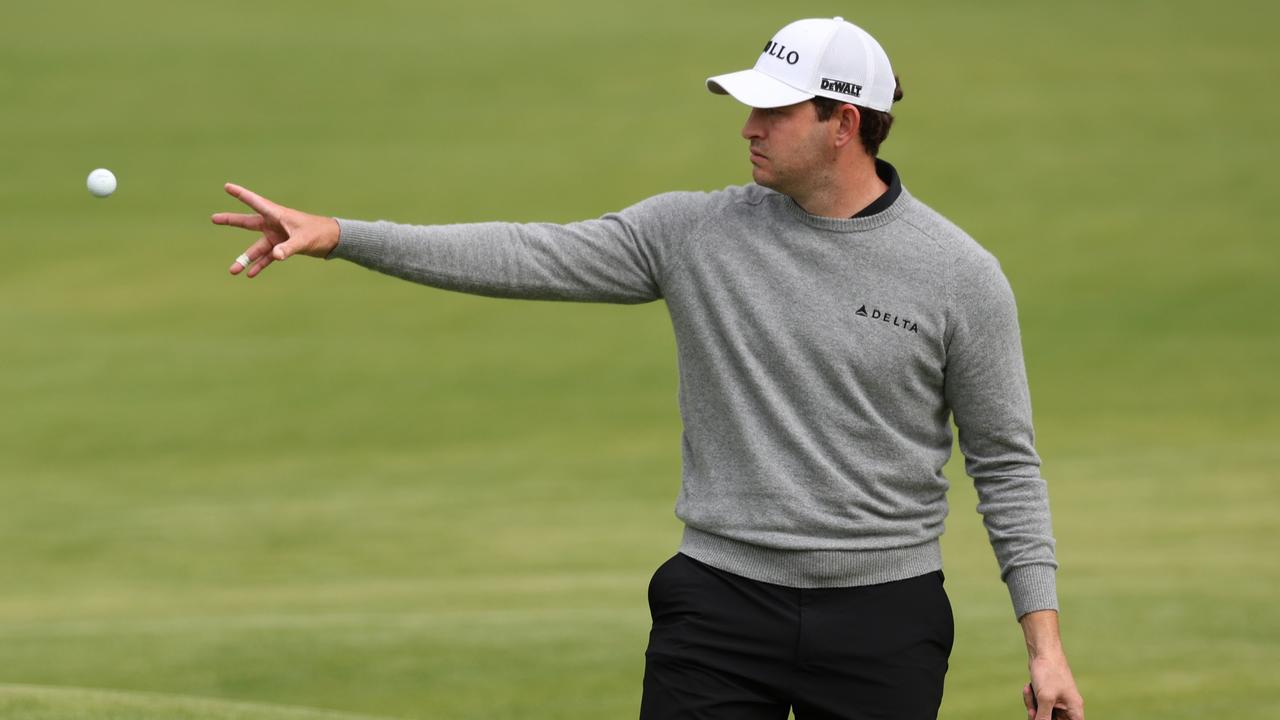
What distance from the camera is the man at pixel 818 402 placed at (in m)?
4.05

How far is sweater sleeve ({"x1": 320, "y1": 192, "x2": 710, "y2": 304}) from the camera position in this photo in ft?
13.7

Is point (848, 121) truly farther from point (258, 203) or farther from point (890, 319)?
point (258, 203)

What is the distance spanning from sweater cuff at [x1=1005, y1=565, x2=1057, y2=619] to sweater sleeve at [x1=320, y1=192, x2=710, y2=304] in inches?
38.4

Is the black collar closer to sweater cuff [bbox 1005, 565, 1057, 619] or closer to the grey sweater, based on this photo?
the grey sweater

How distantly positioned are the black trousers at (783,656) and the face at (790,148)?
816 millimetres

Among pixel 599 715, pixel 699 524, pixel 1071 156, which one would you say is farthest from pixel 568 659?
pixel 1071 156

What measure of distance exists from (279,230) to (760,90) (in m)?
1.02

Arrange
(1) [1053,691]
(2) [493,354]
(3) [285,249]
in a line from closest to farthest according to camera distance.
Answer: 1. (3) [285,249]
2. (1) [1053,691]
3. (2) [493,354]

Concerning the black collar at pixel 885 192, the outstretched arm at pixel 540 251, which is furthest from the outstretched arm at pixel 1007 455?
the outstretched arm at pixel 540 251

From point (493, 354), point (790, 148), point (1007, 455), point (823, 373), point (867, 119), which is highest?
point (493, 354)

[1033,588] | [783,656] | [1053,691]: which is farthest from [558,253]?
[1053,691]

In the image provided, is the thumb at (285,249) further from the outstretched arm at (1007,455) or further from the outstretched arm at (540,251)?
the outstretched arm at (1007,455)

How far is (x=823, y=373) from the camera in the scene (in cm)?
406

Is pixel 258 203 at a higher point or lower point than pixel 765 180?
lower
